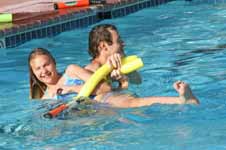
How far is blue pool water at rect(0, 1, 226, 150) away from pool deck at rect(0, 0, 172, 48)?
0.52ft

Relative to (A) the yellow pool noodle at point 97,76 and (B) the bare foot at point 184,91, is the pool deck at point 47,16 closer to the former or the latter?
(A) the yellow pool noodle at point 97,76

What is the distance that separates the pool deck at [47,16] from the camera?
9.63 meters

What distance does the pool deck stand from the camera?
963cm

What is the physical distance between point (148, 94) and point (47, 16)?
4.26 meters

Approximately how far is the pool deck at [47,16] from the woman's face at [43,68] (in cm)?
367

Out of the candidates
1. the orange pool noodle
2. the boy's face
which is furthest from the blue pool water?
the orange pool noodle

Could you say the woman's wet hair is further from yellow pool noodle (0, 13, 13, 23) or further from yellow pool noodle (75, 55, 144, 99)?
yellow pool noodle (0, 13, 13, 23)

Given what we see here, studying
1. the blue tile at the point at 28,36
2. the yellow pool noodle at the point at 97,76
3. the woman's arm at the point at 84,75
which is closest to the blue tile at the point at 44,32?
the blue tile at the point at 28,36

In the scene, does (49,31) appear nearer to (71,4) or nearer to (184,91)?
(71,4)

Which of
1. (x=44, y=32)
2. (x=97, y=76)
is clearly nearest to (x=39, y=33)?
(x=44, y=32)

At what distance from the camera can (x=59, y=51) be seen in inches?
362

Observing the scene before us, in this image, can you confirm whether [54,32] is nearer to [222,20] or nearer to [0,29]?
[0,29]

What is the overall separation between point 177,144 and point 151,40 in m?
4.90

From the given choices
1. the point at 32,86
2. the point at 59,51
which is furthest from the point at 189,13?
the point at 32,86
